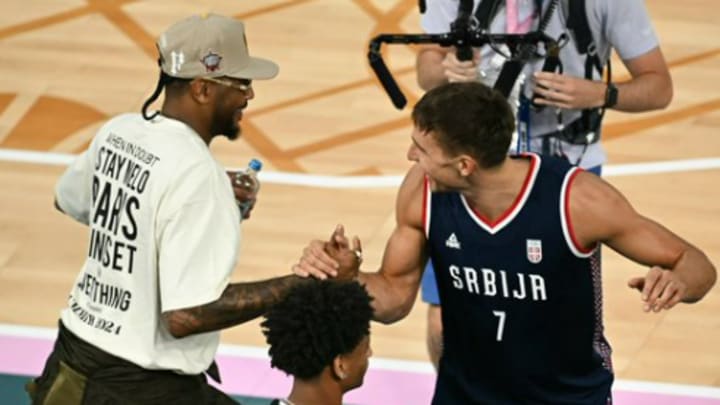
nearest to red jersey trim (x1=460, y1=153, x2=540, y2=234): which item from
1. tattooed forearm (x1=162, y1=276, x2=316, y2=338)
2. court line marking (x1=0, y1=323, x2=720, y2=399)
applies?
tattooed forearm (x1=162, y1=276, x2=316, y2=338)

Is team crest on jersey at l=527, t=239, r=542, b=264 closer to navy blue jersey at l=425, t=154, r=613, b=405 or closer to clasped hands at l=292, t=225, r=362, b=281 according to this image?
navy blue jersey at l=425, t=154, r=613, b=405

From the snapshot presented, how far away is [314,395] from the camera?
4719 mm

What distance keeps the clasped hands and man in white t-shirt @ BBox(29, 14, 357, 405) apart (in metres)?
0.06

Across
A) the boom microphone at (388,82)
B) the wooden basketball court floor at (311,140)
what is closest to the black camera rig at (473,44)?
the boom microphone at (388,82)

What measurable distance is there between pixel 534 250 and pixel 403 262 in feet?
1.52

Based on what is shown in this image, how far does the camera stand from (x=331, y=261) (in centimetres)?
529

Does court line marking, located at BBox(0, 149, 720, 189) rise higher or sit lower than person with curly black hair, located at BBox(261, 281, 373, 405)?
lower

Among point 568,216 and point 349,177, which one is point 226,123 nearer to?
point 568,216

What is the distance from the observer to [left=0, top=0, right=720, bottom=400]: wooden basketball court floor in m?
8.02

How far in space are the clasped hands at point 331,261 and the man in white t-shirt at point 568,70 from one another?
51.7 inches

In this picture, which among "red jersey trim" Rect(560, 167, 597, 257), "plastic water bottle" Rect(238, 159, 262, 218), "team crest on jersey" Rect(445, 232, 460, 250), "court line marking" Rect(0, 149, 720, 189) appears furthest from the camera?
"court line marking" Rect(0, 149, 720, 189)

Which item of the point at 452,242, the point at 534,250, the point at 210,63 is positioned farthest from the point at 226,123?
the point at 534,250

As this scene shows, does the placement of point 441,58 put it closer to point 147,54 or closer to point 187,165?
point 187,165

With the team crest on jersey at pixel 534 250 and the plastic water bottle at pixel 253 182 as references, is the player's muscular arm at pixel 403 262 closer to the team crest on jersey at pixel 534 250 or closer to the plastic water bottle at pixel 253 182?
the team crest on jersey at pixel 534 250
